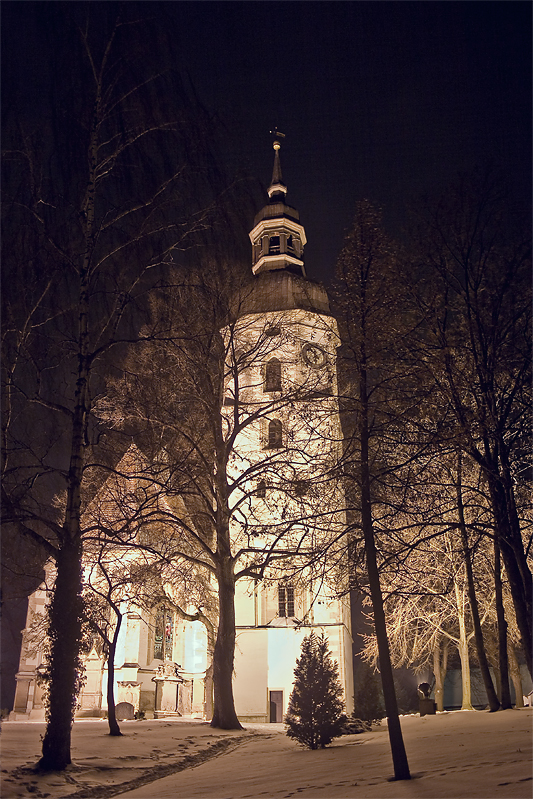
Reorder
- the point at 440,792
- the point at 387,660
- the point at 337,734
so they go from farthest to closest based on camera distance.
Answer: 1. the point at 337,734
2. the point at 387,660
3. the point at 440,792

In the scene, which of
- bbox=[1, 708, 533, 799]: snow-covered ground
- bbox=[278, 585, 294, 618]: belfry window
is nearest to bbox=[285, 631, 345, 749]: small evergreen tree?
bbox=[1, 708, 533, 799]: snow-covered ground

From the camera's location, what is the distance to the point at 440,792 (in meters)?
8.64

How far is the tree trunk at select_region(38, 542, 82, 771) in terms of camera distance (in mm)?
11266

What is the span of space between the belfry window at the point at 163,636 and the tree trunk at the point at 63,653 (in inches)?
1121

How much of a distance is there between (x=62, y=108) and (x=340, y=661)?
28.2 m

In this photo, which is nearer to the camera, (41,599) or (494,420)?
(494,420)

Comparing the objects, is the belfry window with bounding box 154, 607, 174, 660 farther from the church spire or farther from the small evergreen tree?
the small evergreen tree

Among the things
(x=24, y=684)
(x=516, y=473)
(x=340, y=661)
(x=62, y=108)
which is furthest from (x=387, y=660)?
(x=24, y=684)

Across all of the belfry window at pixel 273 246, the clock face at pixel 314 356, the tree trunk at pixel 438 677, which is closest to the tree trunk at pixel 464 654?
the tree trunk at pixel 438 677

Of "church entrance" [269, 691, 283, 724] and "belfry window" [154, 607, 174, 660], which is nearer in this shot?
"church entrance" [269, 691, 283, 724]

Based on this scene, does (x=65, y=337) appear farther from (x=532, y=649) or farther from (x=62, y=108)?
(x=532, y=649)

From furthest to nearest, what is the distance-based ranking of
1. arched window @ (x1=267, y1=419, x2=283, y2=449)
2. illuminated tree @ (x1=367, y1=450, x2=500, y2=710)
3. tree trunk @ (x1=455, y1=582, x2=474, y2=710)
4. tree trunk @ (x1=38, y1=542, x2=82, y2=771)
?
tree trunk @ (x1=455, y1=582, x2=474, y2=710), illuminated tree @ (x1=367, y1=450, x2=500, y2=710), arched window @ (x1=267, y1=419, x2=283, y2=449), tree trunk @ (x1=38, y1=542, x2=82, y2=771)

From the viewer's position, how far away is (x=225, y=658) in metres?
22.3

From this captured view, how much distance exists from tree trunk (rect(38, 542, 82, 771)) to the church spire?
2977 cm
